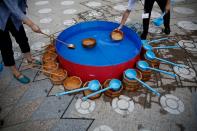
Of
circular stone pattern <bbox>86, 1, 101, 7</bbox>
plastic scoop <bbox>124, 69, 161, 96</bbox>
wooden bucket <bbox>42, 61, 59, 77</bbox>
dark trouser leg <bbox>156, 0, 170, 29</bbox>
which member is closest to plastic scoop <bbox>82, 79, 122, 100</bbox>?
plastic scoop <bbox>124, 69, 161, 96</bbox>

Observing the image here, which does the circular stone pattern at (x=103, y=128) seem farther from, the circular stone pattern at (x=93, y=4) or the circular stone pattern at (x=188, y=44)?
the circular stone pattern at (x=93, y=4)

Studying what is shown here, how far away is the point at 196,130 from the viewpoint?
2.17 metres

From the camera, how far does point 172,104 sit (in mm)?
2484

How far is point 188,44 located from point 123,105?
2056 mm

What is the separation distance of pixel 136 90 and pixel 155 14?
2.75m

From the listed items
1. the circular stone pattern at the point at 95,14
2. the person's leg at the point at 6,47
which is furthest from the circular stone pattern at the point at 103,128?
the circular stone pattern at the point at 95,14

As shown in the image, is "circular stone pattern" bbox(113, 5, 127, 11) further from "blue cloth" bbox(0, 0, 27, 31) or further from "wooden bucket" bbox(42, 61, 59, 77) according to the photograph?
"blue cloth" bbox(0, 0, 27, 31)

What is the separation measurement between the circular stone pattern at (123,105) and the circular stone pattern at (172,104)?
1.49ft

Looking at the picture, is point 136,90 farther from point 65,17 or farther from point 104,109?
point 65,17

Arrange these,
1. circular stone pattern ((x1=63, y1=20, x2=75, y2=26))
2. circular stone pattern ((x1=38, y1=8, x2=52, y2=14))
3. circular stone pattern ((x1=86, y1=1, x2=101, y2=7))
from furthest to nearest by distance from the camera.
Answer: circular stone pattern ((x1=86, y1=1, x2=101, y2=7))
circular stone pattern ((x1=38, y1=8, x2=52, y2=14))
circular stone pattern ((x1=63, y1=20, x2=75, y2=26))

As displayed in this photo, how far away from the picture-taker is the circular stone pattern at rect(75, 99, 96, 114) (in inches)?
98.2

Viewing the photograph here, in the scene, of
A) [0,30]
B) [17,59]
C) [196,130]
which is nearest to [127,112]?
[196,130]

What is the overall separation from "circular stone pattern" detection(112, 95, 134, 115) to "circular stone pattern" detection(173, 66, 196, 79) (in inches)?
41.2

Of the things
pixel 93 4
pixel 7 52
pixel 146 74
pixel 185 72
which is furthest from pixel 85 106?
pixel 93 4
